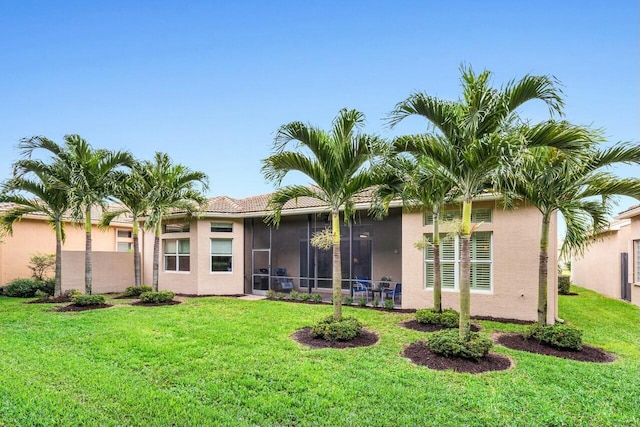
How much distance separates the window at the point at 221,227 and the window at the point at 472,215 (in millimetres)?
8854

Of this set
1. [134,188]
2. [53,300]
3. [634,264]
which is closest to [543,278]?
[634,264]

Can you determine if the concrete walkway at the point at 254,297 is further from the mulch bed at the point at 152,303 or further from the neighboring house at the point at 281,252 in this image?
the mulch bed at the point at 152,303

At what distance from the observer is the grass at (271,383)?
429 centimetres

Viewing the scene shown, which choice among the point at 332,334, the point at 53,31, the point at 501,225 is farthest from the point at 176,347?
the point at 53,31

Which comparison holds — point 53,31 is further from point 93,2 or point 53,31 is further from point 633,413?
point 633,413

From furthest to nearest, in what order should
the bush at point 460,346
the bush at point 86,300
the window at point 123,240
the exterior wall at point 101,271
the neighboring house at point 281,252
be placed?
the window at point 123,240 → the exterior wall at point 101,271 → the bush at point 86,300 → the neighboring house at point 281,252 → the bush at point 460,346

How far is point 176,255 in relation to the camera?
1622 cm

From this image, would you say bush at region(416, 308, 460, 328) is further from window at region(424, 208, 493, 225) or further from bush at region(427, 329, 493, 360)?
window at region(424, 208, 493, 225)

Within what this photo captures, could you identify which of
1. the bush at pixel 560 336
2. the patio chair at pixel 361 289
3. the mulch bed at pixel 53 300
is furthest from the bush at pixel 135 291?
the bush at pixel 560 336

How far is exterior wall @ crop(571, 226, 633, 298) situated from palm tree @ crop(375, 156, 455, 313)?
8.59 m

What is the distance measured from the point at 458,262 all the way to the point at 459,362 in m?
5.24

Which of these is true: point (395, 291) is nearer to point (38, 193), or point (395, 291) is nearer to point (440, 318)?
point (440, 318)

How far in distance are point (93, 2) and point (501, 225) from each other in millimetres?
13324

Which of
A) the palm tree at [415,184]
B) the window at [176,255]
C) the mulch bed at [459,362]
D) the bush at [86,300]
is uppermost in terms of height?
the palm tree at [415,184]
